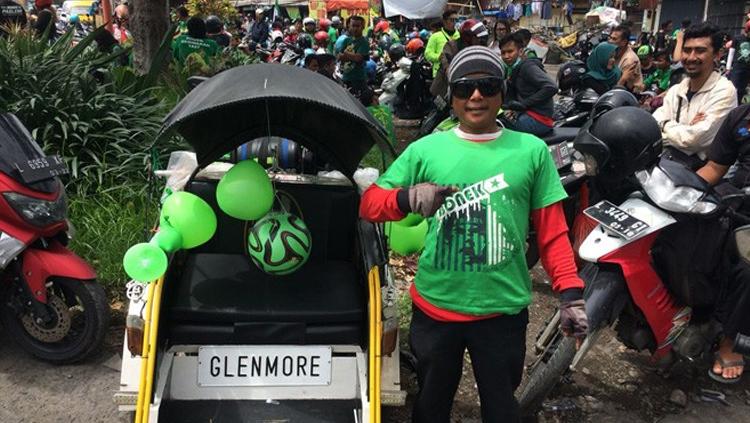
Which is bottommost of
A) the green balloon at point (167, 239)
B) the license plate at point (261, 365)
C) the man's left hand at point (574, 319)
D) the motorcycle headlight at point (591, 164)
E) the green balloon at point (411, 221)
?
the license plate at point (261, 365)

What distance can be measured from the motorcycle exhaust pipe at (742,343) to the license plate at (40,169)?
373 cm

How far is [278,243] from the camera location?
2.80m

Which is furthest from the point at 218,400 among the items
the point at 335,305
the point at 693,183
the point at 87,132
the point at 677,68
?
the point at 677,68

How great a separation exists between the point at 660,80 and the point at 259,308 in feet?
34.3

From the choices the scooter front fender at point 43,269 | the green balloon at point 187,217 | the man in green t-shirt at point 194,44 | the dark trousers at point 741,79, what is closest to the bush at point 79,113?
the scooter front fender at point 43,269

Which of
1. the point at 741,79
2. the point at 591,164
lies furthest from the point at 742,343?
the point at 741,79

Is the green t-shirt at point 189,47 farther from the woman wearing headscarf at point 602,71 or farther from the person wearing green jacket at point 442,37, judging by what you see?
the woman wearing headscarf at point 602,71

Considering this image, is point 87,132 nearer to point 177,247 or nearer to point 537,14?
point 177,247

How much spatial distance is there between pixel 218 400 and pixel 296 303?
→ 544 millimetres

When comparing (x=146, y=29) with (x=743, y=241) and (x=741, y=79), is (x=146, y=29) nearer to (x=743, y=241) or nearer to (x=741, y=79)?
(x=743, y=241)

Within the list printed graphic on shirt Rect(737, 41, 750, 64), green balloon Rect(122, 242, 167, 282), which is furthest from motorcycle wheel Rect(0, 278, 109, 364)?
printed graphic on shirt Rect(737, 41, 750, 64)

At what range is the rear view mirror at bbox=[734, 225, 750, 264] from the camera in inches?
122

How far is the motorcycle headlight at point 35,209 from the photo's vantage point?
328 cm

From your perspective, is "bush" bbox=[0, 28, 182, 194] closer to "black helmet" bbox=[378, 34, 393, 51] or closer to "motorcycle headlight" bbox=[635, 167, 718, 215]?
"motorcycle headlight" bbox=[635, 167, 718, 215]
